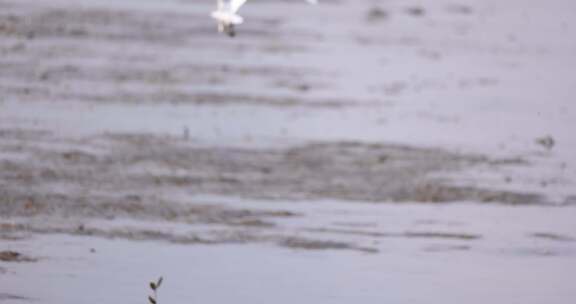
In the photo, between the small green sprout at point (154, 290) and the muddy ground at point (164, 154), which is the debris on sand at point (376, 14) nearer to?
the muddy ground at point (164, 154)

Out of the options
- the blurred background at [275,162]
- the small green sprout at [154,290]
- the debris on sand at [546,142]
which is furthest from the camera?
the debris on sand at [546,142]

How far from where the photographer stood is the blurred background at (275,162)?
35.2 feet

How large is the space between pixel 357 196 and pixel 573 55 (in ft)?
33.5

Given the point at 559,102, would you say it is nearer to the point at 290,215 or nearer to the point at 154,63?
the point at 154,63

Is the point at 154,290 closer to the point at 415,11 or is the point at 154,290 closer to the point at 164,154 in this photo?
the point at 164,154

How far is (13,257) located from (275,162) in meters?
4.17

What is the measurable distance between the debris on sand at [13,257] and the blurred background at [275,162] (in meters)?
0.02

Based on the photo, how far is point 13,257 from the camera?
10469 mm

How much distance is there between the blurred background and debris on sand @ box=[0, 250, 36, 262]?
0.02 meters

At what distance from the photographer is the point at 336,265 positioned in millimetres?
11070

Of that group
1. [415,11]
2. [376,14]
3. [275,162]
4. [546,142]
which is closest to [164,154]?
[275,162]

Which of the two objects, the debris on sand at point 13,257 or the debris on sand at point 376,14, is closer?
the debris on sand at point 13,257

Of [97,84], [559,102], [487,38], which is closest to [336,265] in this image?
[97,84]

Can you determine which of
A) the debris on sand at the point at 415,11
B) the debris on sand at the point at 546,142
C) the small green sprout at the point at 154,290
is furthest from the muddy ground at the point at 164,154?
the debris on sand at the point at 415,11
